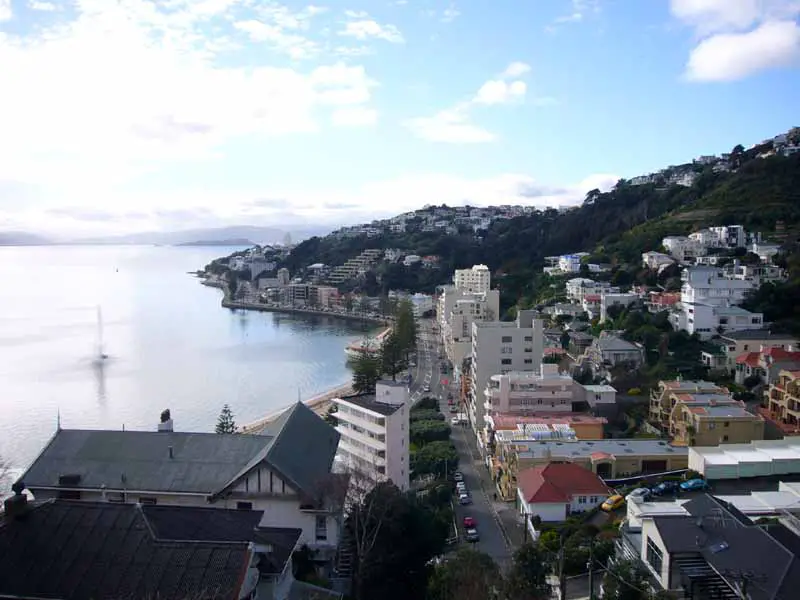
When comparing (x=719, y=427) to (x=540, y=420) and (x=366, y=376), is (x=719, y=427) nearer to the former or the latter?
(x=540, y=420)

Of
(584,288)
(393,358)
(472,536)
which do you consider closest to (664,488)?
(472,536)

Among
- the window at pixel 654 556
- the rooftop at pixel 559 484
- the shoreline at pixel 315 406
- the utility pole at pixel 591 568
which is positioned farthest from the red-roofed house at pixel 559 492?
the shoreline at pixel 315 406

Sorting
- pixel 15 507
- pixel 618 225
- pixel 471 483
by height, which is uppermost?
pixel 618 225

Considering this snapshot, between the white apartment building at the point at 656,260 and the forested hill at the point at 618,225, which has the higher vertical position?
the forested hill at the point at 618,225

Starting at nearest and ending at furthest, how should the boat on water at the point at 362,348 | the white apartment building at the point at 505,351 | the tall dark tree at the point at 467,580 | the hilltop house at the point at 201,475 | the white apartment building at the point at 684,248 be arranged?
1. the tall dark tree at the point at 467,580
2. the hilltop house at the point at 201,475
3. the white apartment building at the point at 505,351
4. the white apartment building at the point at 684,248
5. the boat on water at the point at 362,348

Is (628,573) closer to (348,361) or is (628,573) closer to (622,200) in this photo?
(348,361)

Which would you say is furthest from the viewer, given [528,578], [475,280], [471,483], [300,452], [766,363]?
[475,280]

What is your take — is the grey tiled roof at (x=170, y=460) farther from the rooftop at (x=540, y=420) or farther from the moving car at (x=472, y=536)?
the rooftop at (x=540, y=420)
